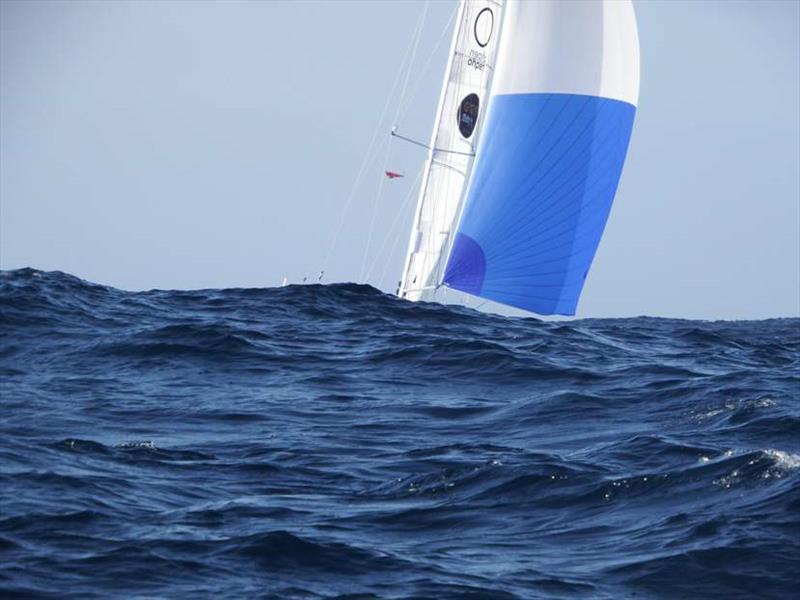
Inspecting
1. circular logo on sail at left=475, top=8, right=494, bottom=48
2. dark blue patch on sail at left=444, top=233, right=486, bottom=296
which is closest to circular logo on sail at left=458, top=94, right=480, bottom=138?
circular logo on sail at left=475, top=8, right=494, bottom=48

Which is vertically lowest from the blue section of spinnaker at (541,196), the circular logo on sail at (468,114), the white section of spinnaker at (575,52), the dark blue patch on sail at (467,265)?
the dark blue patch on sail at (467,265)

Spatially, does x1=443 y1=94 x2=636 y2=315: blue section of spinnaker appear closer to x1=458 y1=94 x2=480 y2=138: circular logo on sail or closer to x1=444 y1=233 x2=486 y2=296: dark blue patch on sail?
x1=444 y1=233 x2=486 y2=296: dark blue patch on sail

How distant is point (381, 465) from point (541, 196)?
59.0 feet

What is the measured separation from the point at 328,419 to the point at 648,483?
3958 mm

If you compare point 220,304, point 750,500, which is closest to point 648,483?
point 750,500

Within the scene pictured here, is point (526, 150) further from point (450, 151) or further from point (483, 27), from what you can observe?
point (483, 27)

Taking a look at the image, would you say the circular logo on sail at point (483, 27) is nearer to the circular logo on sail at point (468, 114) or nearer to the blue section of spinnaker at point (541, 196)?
the circular logo on sail at point (468, 114)

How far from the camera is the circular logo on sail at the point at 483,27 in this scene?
31938 mm

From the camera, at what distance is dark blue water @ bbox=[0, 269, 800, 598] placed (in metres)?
9.34

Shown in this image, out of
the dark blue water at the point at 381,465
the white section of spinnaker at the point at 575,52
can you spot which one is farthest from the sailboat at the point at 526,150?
the dark blue water at the point at 381,465

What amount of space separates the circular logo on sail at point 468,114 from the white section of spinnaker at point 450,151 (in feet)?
0.16

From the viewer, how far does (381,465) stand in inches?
491

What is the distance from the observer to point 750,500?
11.0 meters

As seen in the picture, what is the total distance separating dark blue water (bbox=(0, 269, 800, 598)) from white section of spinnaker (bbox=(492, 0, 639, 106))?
1089 centimetres
